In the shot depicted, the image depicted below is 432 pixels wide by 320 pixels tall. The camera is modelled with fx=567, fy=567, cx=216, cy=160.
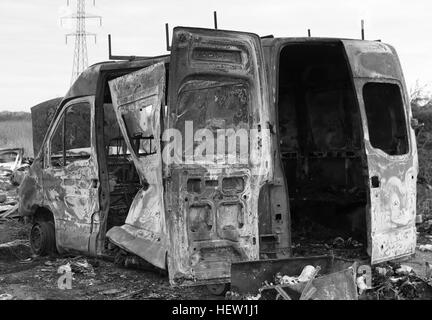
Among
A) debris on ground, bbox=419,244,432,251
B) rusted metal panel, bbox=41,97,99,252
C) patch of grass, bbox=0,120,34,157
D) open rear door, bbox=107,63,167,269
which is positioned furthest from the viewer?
patch of grass, bbox=0,120,34,157

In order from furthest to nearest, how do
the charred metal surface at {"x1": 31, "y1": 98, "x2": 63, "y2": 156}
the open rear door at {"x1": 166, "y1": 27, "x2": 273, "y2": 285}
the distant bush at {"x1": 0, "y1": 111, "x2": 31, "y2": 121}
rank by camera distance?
the distant bush at {"x1": 0, "y1": 111, "x2": 31, "y2": 121} → the charred metal surface at {"x1": 31, "y1": 98, "x2": 63, "y2": 156} → the open rear door at {"x1": 166, "y1": 27, "x2": 273, "y2": 285}

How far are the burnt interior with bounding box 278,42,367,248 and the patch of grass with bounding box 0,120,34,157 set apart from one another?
63.3ft

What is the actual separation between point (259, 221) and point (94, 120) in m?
2.28

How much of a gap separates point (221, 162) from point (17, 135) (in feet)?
88.2

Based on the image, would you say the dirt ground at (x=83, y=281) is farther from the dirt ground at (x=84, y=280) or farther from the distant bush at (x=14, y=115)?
the distant bush at (x=14, y=115)

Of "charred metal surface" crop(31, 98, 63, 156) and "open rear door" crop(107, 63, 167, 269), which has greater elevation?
"charred metal surface" crop(31, 98, 63, 156)

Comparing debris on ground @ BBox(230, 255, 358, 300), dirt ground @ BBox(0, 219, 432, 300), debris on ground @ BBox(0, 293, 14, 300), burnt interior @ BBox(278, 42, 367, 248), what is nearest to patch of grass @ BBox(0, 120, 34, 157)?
dirt ground @ BBox(0, 219, 432, 300)

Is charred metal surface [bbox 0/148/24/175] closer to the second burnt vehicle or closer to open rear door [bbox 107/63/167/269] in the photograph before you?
the second burnt vehicle

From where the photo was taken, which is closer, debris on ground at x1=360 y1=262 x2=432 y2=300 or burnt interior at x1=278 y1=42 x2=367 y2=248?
debris on ground at x1=360 y1=262 x2=432 y2=300

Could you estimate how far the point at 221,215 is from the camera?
500 cm

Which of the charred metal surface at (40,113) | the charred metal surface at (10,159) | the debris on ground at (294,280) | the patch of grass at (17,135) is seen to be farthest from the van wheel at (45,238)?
the patch of grass at (17,135)

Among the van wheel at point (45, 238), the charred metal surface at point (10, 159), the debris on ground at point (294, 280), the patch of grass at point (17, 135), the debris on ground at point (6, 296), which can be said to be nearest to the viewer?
the debris on ground at point (294, 280)

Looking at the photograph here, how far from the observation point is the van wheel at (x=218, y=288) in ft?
16.8

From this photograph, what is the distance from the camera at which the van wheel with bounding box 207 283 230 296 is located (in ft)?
16.8
